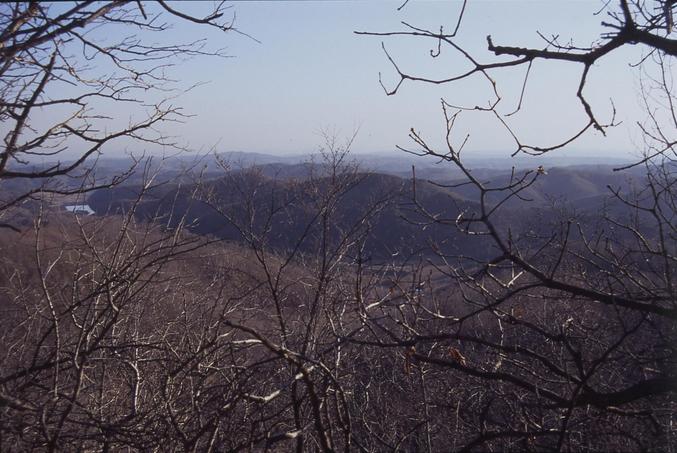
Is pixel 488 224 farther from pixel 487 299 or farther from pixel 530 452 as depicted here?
pixel 530 452

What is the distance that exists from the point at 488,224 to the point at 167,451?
2.00m

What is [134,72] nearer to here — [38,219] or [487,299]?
[38,219]

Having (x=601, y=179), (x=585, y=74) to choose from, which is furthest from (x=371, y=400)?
(x=601, y=179)

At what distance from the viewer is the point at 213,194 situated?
7.20m

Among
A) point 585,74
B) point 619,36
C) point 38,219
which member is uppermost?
point 619,36

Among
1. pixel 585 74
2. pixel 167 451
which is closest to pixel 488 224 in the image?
pixel 585 74

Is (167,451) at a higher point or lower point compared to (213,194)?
lower

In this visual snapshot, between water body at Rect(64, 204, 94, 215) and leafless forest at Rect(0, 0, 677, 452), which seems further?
water body at Rect(64, 204, 94, 215)

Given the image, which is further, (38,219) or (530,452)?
(38,219)

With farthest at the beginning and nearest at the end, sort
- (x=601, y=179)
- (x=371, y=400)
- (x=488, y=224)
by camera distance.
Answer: (x=601, y=179), (x=371, y=400), (x=488, y=224)

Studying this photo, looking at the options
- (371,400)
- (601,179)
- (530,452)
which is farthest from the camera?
(601,179)

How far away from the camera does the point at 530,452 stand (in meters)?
2.34

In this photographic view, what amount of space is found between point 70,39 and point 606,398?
316cm

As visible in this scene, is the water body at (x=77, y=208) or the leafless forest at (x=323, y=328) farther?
the water body at (x=77, y=208)
